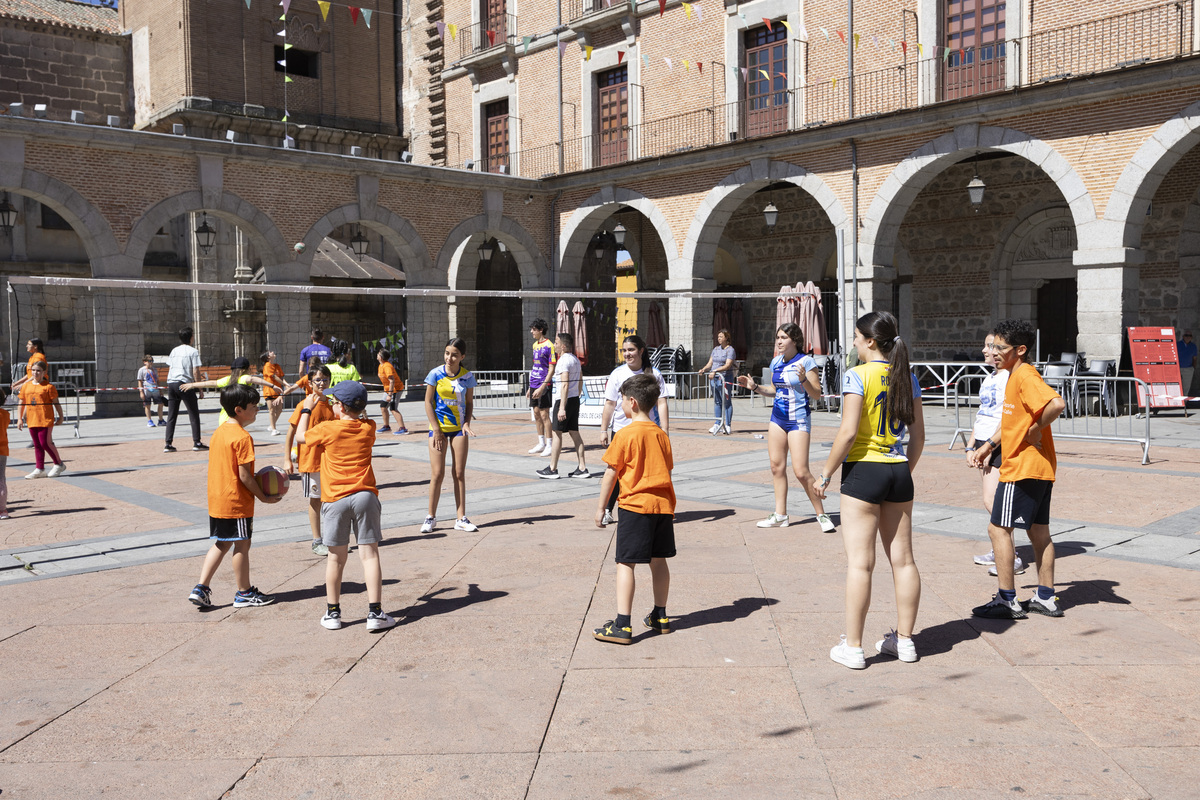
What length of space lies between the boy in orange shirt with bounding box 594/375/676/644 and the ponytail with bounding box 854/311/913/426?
3.66ft

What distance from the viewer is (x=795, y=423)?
7.62 meters

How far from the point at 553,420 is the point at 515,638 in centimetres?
576

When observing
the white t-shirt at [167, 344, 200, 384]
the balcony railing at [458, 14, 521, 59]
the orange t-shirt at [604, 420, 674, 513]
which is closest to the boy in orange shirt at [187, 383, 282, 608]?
the orange t-shirt at [604, 420, 674, 513]

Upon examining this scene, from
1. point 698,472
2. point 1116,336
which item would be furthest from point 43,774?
point 1116,336

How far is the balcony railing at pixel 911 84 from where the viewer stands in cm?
1619

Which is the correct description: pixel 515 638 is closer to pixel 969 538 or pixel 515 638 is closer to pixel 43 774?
pixel 43 774

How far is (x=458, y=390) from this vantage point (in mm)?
7832

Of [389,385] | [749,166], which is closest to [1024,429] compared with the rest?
[389,385]

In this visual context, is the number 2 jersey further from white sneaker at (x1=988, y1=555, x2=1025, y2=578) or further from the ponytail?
white sneaker at (x1=988, y1=555, x2=1025, y2=578)

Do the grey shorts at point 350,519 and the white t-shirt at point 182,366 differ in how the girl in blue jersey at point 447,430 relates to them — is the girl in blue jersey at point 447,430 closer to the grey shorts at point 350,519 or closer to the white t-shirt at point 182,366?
the grey shorts at point 350,519

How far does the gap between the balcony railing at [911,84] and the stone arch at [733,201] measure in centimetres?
84

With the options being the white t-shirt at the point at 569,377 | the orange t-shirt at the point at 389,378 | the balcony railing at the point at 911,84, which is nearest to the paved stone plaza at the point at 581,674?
the white t-shirt at the point at 569,377

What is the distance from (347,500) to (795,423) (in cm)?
381

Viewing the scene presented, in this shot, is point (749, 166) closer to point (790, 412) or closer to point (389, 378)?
point (389, 378)
